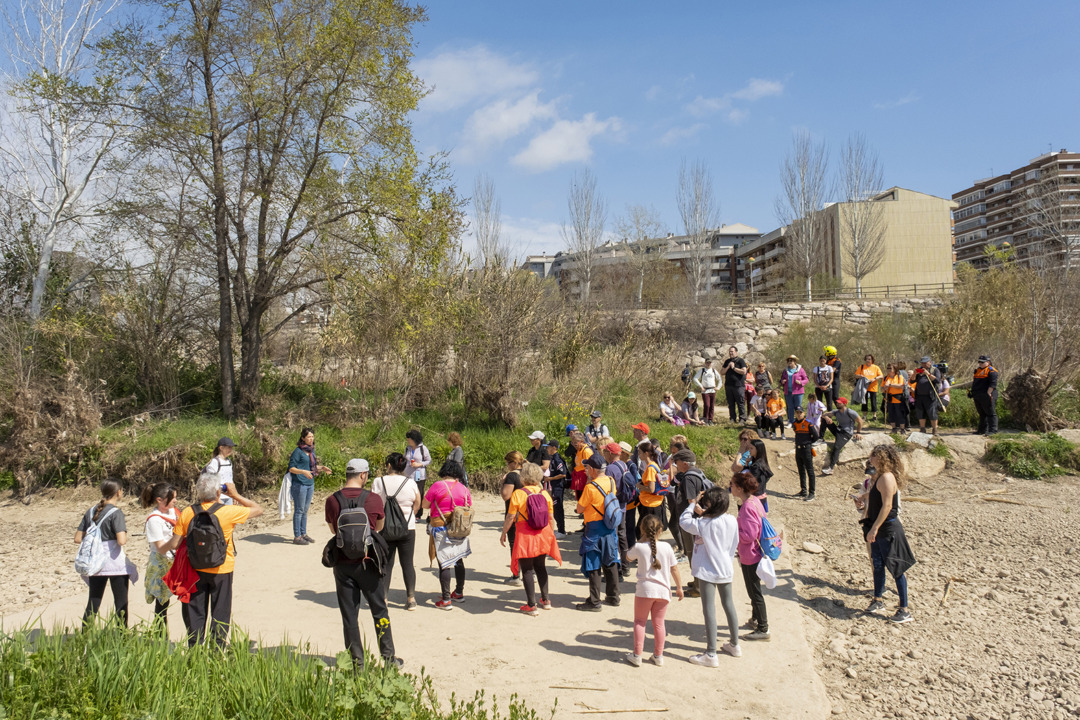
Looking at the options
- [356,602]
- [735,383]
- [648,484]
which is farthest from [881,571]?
[735,383]

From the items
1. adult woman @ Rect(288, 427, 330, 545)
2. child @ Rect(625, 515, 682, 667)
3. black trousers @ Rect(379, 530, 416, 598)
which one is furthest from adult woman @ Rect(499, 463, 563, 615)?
adult woman @ Rect(288, 427, 330, 545)

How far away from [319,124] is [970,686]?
46.6ft

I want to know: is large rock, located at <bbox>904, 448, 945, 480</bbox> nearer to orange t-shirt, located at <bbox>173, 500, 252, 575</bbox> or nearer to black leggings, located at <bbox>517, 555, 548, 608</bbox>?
black leggings, located at <bbox>517, 555, 548, 608</bbox>

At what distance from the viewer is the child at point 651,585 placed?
16.8 ft

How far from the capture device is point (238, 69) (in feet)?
45.3

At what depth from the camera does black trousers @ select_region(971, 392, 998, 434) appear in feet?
44.0

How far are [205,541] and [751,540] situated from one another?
451cm

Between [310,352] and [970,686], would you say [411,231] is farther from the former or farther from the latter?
[970,686]

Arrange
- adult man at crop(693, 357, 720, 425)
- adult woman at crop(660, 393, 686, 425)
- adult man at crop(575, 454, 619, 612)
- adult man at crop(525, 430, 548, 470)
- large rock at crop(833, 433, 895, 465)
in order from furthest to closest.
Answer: adult man at crop(693, 357, 720, 425) < adult woman at crop(660, 393, 686, 425) < large rock at crop(833, 433, 895, 465) < adult man at crop(525, 430, 548, 470) < adult man at crop(575, 454, 619, 612)

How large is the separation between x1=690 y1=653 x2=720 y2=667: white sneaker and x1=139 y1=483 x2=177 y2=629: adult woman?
14.2 ft

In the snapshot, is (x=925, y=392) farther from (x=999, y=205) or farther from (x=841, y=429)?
(x=999, y=205)

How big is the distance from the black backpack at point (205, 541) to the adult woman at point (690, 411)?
11.5 meters

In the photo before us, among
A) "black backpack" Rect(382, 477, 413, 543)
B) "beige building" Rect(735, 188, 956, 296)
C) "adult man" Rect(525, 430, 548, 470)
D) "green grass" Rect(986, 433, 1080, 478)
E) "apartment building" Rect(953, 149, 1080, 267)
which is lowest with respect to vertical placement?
"green grass" Rect(986, 433, 1080, 478)

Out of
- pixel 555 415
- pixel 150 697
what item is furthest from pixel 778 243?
pixel 150 697
